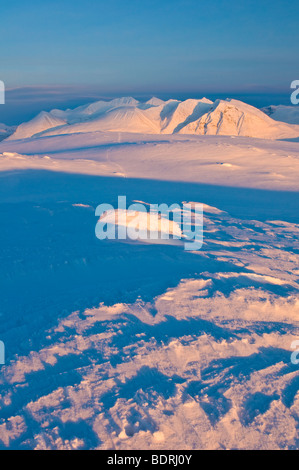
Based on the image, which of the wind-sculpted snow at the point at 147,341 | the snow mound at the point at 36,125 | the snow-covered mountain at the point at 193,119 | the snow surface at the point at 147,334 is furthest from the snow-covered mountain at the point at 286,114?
the wind-sculpted snow at the point at 147,341

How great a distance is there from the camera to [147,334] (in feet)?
10.0

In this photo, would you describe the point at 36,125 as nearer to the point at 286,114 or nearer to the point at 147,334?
the point at 286,114

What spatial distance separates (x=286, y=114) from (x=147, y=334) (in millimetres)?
94114

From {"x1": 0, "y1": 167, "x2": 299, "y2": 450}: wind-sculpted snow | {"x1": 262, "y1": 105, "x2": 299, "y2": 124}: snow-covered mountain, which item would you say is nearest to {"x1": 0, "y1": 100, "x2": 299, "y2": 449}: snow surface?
{"x1": 0, "y1": 167, "x2": 299, "y2": 450}: wind-sculpted snow

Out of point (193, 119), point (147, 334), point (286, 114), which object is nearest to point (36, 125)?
point (193, 119)

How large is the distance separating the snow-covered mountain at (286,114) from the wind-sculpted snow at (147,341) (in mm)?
87430

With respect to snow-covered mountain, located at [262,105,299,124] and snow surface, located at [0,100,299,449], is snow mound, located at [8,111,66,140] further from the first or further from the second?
snow surface, located at [0,100,299,449]

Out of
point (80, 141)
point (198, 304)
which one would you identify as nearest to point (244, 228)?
point (198, 304)

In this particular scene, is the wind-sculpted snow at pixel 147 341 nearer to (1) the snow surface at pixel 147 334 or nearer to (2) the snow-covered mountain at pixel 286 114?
(1) the snow surface at pixel 147 334

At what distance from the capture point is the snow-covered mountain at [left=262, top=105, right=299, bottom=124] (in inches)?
3344

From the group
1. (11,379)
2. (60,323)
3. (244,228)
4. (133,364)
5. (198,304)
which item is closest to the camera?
(11,379)

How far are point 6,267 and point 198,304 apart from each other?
204 centimetres
